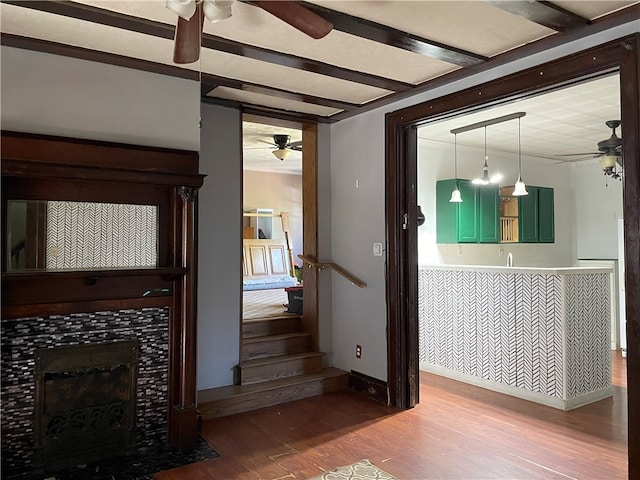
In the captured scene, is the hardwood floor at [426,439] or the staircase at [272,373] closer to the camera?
the hardwood floor at [426,439]

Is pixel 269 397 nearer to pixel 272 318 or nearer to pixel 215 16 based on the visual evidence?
pixel 272 318

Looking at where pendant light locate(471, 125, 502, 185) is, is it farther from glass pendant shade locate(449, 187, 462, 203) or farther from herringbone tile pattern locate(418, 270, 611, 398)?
herringbone tile pattern locate(418, 270, 611, 398)

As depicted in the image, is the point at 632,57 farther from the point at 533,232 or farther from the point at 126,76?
the point at 533,232

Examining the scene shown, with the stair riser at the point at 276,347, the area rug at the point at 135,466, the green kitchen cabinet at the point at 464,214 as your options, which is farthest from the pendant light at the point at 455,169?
the area rug at the point at 135,466

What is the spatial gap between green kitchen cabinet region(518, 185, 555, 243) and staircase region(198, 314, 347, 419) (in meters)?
3.58

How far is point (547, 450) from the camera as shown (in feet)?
9.79

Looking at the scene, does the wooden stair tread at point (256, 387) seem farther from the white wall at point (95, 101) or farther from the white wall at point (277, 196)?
the white wall at point (277, 196)

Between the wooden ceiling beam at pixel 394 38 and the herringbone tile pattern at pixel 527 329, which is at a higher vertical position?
the wooden ceiling beam at pixel 394 38

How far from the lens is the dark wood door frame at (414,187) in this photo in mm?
2396

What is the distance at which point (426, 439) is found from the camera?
125 inches

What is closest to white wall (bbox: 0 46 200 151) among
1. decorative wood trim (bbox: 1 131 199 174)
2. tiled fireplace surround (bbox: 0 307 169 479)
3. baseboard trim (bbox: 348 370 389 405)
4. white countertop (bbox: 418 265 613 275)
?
decorative wood trim (bbox: 1 131 199 174)

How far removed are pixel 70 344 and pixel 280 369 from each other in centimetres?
182

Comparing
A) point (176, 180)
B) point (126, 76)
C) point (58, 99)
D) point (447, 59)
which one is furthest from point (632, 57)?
point (58, 99)

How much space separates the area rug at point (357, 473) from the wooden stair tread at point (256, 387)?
1206 millimetres
